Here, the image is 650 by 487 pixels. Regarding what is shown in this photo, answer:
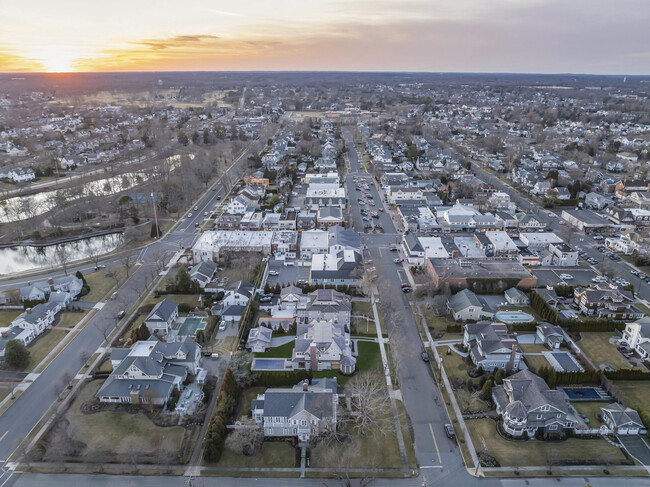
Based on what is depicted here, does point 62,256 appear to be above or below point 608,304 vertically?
below

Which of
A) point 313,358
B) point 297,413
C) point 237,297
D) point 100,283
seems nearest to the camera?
point 297,413

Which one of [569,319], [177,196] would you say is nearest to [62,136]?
[177,196]

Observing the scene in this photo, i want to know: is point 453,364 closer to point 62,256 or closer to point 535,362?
point 535,362

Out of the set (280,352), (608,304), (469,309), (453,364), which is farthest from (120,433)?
(608,304)

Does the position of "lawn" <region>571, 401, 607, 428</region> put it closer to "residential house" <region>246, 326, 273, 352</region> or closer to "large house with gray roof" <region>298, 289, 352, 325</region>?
"large house with gray roof" <region>298, 289, 352, 325</region>

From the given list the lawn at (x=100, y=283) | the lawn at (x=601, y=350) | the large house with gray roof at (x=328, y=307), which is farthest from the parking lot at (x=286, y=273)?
the lawn at (x=601, y=350)

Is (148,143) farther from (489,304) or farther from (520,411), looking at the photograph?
(520,411)

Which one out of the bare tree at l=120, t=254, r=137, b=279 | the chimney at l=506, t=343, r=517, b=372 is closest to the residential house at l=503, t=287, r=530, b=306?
the chimney at l=506, t=343, r=517, b=372
